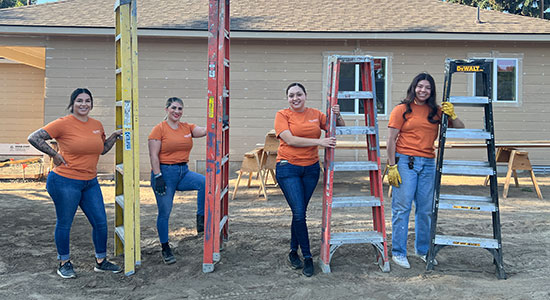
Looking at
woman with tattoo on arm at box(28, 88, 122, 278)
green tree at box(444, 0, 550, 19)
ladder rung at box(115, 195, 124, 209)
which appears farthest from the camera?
green tree at box(444, 0, 550, 19)

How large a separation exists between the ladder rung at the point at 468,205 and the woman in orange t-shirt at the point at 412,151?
0.20 m

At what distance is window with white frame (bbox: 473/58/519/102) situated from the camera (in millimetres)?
10648

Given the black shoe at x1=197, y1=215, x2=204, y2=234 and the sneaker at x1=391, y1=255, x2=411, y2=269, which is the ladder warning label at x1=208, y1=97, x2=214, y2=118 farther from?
the sneaker at x1=391, y1=255, x2=411, y2=269

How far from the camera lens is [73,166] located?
157 inches

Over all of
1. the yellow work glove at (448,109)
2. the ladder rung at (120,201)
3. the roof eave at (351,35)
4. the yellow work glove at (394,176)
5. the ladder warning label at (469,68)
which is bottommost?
the ladder rung at (120,201)

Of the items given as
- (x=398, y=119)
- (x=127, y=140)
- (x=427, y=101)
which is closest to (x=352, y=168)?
(x=398, y=119)

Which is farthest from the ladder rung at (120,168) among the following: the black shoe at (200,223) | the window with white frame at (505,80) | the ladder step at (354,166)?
the window with white frame at (505,80)

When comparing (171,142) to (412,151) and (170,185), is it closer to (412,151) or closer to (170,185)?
(170,185)

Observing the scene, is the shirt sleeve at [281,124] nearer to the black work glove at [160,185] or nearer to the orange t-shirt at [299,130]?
the orange t-shirt at [299,130]


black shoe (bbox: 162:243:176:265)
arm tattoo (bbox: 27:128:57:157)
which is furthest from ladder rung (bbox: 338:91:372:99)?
arm tattoo (bbox: 27:128:57:157)

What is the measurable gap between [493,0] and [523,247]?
24827mm

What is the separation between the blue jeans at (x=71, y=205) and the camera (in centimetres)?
397

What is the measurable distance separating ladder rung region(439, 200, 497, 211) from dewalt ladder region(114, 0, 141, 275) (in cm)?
293

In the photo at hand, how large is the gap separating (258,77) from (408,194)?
6.78 metres
